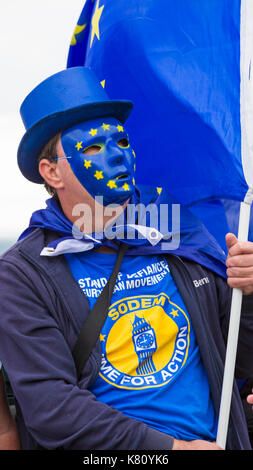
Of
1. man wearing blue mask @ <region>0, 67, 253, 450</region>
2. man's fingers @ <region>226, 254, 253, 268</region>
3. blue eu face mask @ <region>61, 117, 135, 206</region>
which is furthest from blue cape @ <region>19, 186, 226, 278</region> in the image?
man's fingers @ <region>226, 254, 253, 268</region>

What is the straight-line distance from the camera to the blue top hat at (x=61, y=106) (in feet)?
7.06

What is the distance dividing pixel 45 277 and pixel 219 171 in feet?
2.96

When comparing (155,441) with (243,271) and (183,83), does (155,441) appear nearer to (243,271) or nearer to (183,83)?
(243,271)

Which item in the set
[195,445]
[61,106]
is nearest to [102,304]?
[195,445]

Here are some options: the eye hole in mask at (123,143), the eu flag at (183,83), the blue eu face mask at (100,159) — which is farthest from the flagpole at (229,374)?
the eye hole in mask at (123,143)

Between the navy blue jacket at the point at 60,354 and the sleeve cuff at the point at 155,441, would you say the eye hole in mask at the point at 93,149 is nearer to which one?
the navy blue jacket at the point at 60,354

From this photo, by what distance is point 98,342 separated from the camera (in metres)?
2.01

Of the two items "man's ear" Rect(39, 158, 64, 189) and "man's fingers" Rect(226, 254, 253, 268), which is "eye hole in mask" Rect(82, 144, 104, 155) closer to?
"man's ear" Rect(39, 158, 64, 189)

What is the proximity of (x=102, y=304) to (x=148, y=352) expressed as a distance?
267mm

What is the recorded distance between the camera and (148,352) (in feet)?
6.72

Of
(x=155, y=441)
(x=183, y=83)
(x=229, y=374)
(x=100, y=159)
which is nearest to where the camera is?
(x=155, y=441)

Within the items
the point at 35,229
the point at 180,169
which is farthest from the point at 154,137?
the point at 35,229

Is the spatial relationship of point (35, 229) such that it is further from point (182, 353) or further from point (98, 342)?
point (182, 353)

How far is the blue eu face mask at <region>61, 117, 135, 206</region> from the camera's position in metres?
2.11
